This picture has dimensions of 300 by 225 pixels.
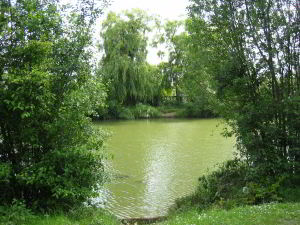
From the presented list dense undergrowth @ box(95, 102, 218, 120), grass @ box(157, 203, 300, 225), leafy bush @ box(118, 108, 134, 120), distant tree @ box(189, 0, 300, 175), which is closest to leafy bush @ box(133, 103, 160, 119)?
dense undergrowth @ box(95, 102, 218, 120)

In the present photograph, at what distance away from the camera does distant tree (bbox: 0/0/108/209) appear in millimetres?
6730

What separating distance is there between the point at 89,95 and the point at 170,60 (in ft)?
147

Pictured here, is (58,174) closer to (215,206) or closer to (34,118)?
(34,118)

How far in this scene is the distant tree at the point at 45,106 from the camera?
6.73m

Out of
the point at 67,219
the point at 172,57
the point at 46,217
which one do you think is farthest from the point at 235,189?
the point at 172,57

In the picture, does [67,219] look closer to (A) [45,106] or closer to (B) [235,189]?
(A) [45,106]

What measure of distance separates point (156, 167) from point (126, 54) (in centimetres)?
2669

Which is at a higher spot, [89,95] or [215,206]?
[89,95]

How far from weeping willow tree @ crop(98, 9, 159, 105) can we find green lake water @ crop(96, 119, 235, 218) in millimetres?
13846

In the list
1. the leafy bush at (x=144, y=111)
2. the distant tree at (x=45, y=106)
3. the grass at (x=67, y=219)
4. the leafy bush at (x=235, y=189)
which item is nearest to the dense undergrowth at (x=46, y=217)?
the grass at (x=67, y=219)

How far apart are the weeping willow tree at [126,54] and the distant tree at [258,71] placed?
Result: 96.6 ft

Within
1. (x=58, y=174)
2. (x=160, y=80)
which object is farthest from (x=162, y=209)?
(x=160, y=80)

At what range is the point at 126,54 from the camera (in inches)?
1647

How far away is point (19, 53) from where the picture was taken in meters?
6.87
